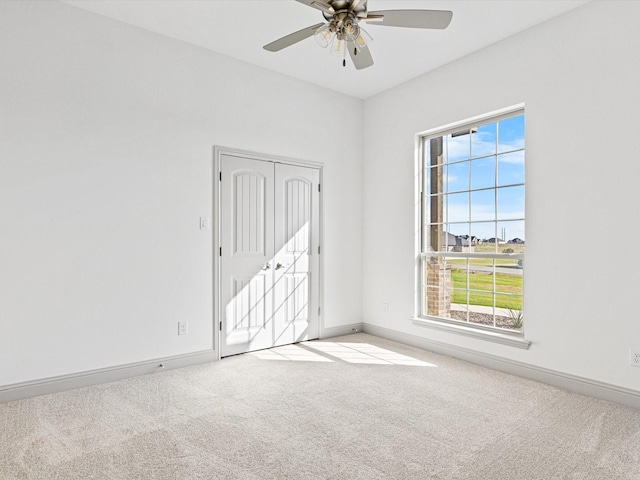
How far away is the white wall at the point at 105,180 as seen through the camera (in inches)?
111

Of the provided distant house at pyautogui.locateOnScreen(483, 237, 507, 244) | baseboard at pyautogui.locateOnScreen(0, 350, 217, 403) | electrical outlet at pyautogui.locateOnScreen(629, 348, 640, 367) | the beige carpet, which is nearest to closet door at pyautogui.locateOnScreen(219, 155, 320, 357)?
baseboard at pyautogui.locateOnScreen(0, 350, 217, 403)

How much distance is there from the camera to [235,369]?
3516 millimetres

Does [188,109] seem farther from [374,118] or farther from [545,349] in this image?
[545,349]

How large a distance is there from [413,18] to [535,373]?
112 inches

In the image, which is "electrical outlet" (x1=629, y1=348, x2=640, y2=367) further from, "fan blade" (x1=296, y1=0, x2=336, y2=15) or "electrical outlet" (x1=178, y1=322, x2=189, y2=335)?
"electrical outlet" (x1=178, y1=322, x2=189, y2=335)

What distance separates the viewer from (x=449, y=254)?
4.08m

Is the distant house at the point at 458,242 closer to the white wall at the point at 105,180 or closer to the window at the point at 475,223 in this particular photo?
the window at the point at 475,223

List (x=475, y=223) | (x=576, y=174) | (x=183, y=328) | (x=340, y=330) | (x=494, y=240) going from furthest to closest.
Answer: (x=340, y=330), (x=475, y=223), (x=494, y=240), (x=183, y=328), (x=576, y=174)

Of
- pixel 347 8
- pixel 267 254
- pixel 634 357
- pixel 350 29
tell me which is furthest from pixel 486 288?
pixel 347 8

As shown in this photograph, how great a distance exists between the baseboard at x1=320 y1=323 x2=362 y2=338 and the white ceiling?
112 inches

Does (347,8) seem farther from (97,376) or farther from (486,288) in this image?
(97,376)

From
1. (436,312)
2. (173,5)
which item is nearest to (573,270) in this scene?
(436,312)

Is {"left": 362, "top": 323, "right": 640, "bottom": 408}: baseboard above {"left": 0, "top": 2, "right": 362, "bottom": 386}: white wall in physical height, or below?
below

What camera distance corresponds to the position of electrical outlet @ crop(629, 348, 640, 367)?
108 inches
